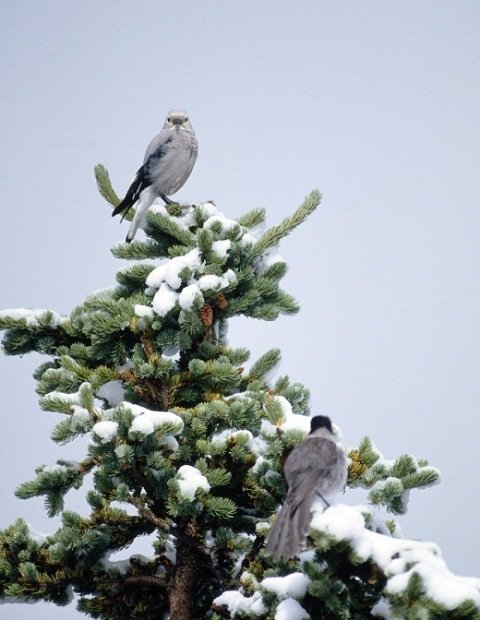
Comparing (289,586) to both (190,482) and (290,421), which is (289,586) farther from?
(290,421)

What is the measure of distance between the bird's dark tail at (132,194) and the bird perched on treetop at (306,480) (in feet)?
10.8

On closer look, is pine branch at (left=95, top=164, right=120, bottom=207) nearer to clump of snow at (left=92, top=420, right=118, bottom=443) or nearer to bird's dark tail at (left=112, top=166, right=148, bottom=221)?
bird's dark tail at (left=112, top=166, right=148, bottom=221)

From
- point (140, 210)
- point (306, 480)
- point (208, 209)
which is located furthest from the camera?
point (140, 210)

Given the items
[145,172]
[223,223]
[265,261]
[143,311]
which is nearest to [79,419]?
[143,311]

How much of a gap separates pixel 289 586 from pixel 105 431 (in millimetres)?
1455

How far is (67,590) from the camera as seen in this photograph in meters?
5.20

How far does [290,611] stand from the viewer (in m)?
3.56

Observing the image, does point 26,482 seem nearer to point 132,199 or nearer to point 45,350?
point 45,350

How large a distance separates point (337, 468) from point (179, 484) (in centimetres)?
97

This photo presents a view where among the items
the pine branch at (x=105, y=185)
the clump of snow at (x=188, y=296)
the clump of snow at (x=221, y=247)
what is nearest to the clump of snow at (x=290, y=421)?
the clump of snow at (x=188, y=296)

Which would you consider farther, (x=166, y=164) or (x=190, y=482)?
(x=166, y=164)

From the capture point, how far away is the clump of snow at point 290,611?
139 inches

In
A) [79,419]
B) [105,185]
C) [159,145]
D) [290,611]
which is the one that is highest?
[159,145]

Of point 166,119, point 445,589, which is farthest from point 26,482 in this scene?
point 166,119
